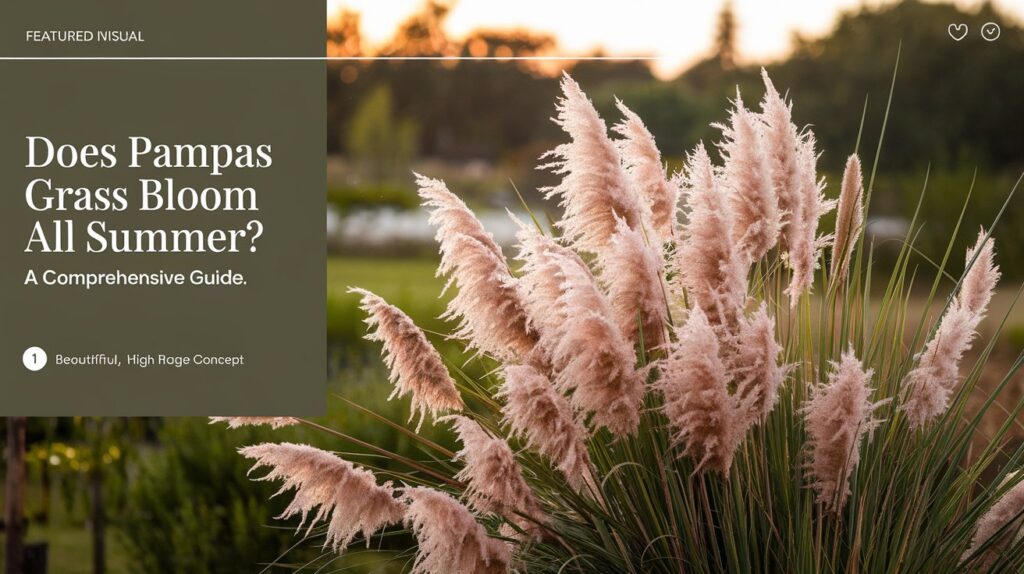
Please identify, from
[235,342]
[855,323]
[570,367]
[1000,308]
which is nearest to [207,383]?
[235,342]

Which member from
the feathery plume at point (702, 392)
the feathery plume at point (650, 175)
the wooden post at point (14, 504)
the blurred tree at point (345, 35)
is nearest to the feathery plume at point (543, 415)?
the feathery plume at point (702, 392)

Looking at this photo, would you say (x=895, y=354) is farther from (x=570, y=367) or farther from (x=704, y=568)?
(x=570, y=367)

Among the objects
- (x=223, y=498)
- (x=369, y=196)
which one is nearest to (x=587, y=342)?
(x=223, y=498)

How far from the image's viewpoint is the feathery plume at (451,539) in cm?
115

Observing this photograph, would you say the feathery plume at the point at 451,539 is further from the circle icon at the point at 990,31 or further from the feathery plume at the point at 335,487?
the circle icon at the point at 990,31

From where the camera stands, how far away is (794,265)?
1.35 m

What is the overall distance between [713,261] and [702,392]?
16 cm

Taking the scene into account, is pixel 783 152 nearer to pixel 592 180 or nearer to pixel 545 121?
pixel 592 180

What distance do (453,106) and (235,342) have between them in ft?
9.17

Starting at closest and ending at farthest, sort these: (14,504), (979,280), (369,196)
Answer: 1. (979,280)
2. (14,504)
3. (369,196)

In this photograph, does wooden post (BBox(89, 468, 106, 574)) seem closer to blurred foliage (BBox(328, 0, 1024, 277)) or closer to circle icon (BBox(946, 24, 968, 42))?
blurred foliage (BBox(328, 0, 1024, 277))

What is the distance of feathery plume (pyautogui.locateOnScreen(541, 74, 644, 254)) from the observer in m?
1.27

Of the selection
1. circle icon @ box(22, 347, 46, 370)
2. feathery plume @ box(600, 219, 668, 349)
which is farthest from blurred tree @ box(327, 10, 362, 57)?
feathery plume @ box(600, 219, 668, 349)

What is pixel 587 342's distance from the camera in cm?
113
